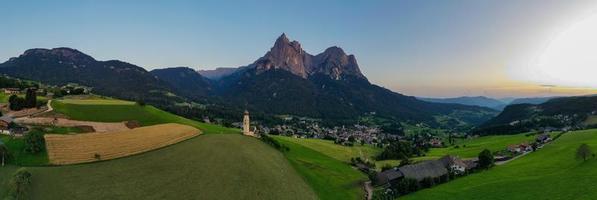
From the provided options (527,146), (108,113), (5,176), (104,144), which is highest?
(108,113)

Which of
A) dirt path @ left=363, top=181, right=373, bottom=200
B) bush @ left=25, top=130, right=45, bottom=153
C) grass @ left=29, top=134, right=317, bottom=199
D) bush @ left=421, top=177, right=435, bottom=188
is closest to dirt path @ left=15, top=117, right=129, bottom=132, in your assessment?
bush @ left=25, top=130, right=45, bottom=153

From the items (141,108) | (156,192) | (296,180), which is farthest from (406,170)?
(141,108)

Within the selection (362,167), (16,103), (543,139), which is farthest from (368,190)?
(543,139)

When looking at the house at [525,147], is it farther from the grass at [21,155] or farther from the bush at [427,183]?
the grass at [21,155]

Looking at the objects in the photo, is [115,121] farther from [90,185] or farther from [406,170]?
[406,170]

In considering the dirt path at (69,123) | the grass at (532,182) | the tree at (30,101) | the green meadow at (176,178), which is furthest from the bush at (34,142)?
the grass at (532,182)

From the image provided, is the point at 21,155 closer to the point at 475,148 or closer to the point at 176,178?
the point at 176,178

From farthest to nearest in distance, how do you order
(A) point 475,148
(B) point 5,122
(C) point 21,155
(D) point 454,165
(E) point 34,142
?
1. (A) point 475,148
2. (D) point 454,165
3. (B) point 5,122
4. (E) point 34,142
5. (C) point 21,155
